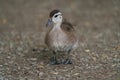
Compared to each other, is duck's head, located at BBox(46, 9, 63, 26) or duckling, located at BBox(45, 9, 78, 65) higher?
duck's head, located at BBox(46, 9, 63, 26)

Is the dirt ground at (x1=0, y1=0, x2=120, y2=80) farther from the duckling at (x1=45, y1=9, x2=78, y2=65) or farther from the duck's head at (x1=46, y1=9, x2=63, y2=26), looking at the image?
the duck's head at (x1=46, y1=9, x2=63, y2=26)

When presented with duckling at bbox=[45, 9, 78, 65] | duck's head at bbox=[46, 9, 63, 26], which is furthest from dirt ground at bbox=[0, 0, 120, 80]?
duck's head at bbox=[46, 9, 63, 26]

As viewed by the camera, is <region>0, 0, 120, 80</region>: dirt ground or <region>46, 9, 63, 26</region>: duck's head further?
<region>46, 9, 63, 26</region>: duck's head

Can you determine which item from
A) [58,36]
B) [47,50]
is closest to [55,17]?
[58,36]

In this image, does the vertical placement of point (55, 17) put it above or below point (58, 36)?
above

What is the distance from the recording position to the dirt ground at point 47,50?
761 centimetres

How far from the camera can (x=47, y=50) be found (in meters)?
9.26

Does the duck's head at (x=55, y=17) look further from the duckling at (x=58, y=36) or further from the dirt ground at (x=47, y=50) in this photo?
the dirt ground at (x=47, y=50)

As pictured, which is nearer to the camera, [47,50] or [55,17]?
[55,17]

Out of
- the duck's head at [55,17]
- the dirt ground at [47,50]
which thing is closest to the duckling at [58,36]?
the duck's head at [55,17]

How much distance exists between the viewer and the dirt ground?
761 cm

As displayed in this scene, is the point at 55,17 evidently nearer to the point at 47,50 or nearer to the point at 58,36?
the point at 58,36

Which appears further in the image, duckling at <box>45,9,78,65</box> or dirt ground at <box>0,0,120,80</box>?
duckling at <box>45,9,78,65</box>

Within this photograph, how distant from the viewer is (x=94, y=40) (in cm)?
1012
